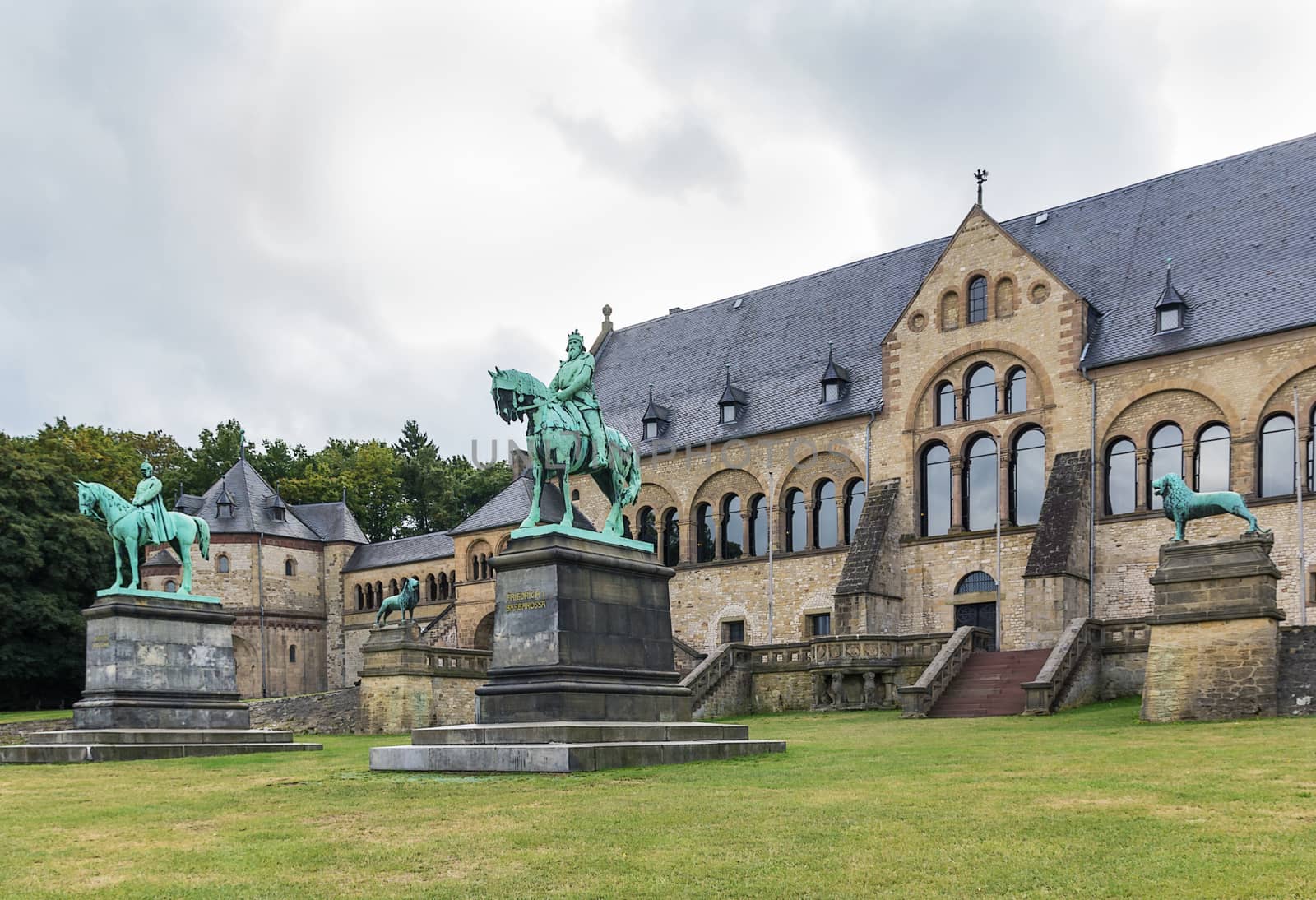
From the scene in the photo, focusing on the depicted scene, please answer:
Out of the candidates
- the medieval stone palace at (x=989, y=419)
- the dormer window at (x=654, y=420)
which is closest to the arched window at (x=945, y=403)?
the medieval stone palace at (x=989, y=419)

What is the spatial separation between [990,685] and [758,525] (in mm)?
16680

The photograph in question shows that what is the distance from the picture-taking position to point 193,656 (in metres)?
27.4

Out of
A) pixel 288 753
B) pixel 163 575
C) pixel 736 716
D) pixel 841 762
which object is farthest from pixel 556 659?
pixel 163 575

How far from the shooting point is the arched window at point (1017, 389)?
40.6 meters

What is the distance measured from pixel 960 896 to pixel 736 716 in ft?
97.0

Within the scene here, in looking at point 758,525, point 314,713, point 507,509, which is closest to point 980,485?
point 758,525

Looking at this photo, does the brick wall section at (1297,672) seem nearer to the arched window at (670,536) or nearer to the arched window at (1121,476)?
the arched window at (1121,476)

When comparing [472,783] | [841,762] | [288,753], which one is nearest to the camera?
[472,783]

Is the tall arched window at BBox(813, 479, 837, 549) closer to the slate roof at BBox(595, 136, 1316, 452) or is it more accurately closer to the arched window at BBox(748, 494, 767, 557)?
the arched window at BBox(748, 494, 767, 557)

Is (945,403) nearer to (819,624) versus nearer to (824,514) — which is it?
(824,514)

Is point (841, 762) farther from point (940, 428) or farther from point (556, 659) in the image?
point (940, 428)

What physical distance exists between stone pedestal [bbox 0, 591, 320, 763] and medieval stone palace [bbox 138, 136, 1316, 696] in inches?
744

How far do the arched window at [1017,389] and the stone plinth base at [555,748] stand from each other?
25.1m

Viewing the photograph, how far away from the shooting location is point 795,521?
46656mm
